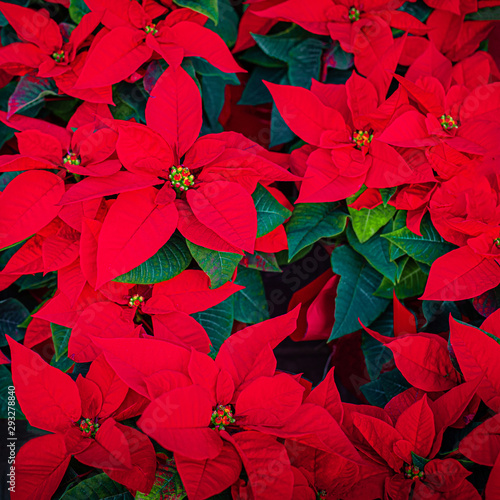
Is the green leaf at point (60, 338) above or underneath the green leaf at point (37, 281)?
above

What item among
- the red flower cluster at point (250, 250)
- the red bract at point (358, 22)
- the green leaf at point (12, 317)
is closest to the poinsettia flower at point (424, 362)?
the red flower cluster at point (250, 250)

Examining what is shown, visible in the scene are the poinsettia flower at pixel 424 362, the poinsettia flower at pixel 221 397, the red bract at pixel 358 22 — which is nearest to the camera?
the poinsettia flower at pixel 221 397

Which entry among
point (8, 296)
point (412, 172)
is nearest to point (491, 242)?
point (412, 172)

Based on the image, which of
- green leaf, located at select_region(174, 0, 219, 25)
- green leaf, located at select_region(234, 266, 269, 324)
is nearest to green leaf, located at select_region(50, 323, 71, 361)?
green leaf, located at select_region(234, 266, 269, 324)

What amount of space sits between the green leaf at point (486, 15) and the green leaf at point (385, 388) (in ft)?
1.66

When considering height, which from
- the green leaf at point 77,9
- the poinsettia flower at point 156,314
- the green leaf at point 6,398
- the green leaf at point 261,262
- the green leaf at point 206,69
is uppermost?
the green leaf at point 77,9

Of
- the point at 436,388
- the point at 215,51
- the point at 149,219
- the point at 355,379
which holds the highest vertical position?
the point at 215,51

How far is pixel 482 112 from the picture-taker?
25.3 inches

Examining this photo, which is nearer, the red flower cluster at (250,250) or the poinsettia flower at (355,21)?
the red flower cluster at (250,250)

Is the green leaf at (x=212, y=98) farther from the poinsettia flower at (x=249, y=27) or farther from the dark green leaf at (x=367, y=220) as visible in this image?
the dark green leaf at (x=367, y=220)

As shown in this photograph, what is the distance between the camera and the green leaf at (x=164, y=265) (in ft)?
1.75

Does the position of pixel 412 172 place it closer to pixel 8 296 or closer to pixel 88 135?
pixel 88 135

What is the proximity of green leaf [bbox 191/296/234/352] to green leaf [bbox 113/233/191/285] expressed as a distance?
0.27 feet

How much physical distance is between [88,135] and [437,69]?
17.7 inches
